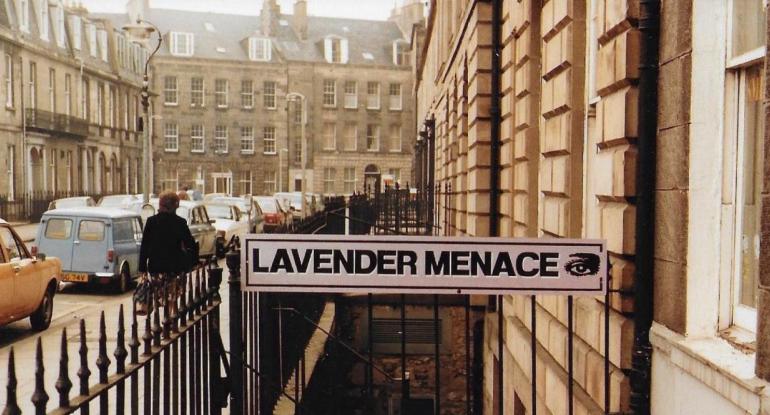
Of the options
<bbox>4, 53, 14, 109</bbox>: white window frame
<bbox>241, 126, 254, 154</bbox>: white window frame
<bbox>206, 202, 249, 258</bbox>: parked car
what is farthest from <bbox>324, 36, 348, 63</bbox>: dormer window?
<bbox>206, 202, 249, 258</bbox>: parked car

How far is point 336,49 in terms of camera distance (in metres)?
67.4

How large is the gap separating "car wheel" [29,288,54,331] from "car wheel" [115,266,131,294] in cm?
404

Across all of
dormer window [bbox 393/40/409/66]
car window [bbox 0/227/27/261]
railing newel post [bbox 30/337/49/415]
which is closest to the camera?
railing newel post [bbox 30/337/49/415]

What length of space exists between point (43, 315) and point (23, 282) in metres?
1.12

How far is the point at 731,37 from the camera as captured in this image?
355cm

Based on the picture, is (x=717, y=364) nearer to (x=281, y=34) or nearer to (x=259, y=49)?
(x=259, y=49)

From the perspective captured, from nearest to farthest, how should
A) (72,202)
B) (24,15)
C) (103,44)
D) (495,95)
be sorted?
1. (495,95)
2. (72,202)
3. (24,15)
4. (103,44)

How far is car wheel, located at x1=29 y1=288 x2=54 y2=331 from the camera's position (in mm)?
11562

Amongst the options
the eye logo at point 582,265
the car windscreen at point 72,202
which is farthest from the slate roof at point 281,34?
the eye logo at point 582,265

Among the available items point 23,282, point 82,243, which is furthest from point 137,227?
point 23,282

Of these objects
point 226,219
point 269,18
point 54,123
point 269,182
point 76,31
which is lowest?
point 226,219

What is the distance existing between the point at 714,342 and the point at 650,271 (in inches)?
24.5

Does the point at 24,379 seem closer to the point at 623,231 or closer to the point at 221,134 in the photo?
the point at 623,231

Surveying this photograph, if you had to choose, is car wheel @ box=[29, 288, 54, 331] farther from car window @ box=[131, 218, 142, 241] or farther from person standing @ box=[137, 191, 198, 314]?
car window @ box=[131, 218, 142, 241]
